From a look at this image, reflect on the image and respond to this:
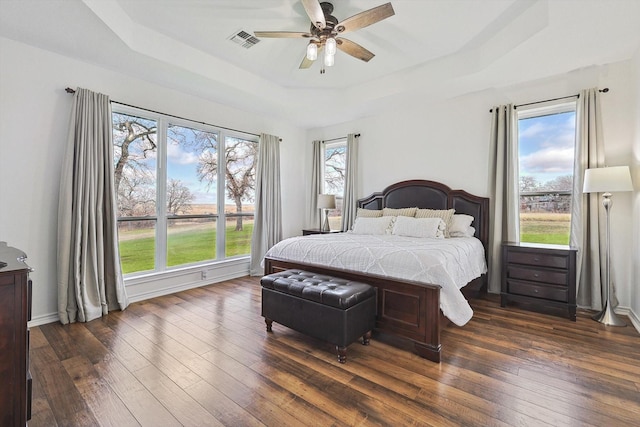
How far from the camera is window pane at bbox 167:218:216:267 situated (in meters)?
4.19

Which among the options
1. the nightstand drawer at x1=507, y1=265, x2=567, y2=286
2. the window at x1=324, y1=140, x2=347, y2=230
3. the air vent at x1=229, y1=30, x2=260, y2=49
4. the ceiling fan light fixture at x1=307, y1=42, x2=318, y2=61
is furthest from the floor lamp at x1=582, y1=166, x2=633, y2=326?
the air vent at x1=229, y1=30, x2=260, y2=49

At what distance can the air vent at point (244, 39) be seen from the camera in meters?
3.24

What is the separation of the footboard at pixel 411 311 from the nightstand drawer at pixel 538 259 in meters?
1.76

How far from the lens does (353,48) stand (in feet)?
9.79

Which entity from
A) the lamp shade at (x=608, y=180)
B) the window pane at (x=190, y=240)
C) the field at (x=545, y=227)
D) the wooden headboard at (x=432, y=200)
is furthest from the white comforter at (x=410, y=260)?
the window pane at (x=190, y=240)

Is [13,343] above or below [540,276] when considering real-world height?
above

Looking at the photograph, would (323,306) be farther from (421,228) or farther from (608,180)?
(608,180)

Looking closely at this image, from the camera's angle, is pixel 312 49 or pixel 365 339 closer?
pixel 365 339

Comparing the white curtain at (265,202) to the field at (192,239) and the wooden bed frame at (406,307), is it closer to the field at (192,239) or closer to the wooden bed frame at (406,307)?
the field at (192,239)

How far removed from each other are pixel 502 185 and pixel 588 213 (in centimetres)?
92

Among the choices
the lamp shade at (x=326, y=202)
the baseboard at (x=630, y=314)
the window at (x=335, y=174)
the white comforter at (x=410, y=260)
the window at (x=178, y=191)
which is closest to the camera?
the white comforter at (x=410, y=260)

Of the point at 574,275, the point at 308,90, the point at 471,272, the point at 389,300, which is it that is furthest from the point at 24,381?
the point at 308,90

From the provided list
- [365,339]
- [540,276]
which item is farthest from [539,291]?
Result: [365,339]

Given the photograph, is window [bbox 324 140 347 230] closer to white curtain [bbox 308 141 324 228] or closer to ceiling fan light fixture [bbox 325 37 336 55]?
white curtain [bbox 308 141 324 228]
